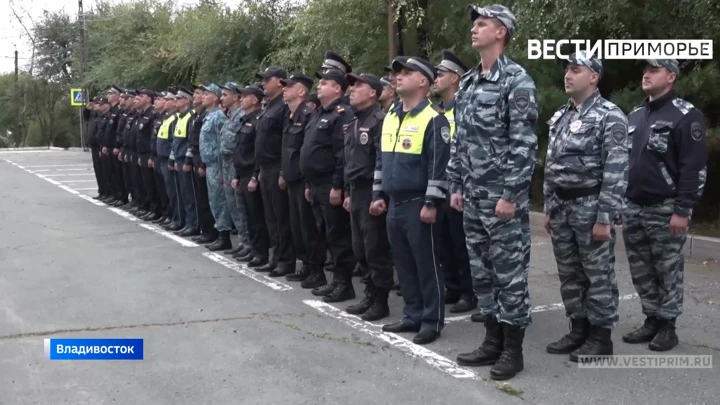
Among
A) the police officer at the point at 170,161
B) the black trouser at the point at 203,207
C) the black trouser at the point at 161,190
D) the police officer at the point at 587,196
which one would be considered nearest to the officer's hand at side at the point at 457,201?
the police officer at the point at 587,196

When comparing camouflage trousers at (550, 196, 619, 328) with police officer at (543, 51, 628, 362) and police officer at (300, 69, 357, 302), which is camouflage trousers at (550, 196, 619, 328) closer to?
police officer at (543, 51, 628, 362)

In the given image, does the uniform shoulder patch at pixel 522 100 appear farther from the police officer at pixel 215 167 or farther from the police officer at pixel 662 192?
the police officer at pixel 215 167

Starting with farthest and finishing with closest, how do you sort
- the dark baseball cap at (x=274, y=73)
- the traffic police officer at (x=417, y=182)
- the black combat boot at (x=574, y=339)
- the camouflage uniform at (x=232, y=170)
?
the camouflage uniform at (x=232, y=170)
the dark baseball cap at (x=274, y=73)
the traffic police officer at (x=417, y=182)
the black combat boot at (x=574, y=339)

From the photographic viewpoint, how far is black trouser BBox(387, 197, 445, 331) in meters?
5.67

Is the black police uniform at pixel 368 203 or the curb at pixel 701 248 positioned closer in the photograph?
the black police uniform at pixel 368 203

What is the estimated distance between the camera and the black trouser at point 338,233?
706 centimetres

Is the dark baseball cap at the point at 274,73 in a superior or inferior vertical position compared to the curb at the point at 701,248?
superior

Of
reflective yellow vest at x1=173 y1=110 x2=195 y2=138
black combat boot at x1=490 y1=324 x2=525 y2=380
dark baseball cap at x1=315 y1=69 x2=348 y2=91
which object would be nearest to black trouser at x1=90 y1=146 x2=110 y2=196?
reflective yellow vest at x1=173 y1=110 x2=195 y2=138

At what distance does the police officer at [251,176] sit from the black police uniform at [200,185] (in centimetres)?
123

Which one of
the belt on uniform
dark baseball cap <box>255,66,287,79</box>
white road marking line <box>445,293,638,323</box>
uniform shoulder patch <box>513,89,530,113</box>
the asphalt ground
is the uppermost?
dark baseball cap <box>255,66,287,79</box>

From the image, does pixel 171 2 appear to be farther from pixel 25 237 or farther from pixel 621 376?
pixel 621 376

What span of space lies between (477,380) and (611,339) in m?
1.31

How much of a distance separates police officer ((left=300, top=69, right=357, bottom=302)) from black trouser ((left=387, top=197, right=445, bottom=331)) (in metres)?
1.26

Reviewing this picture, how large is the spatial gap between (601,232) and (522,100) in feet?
3.14
